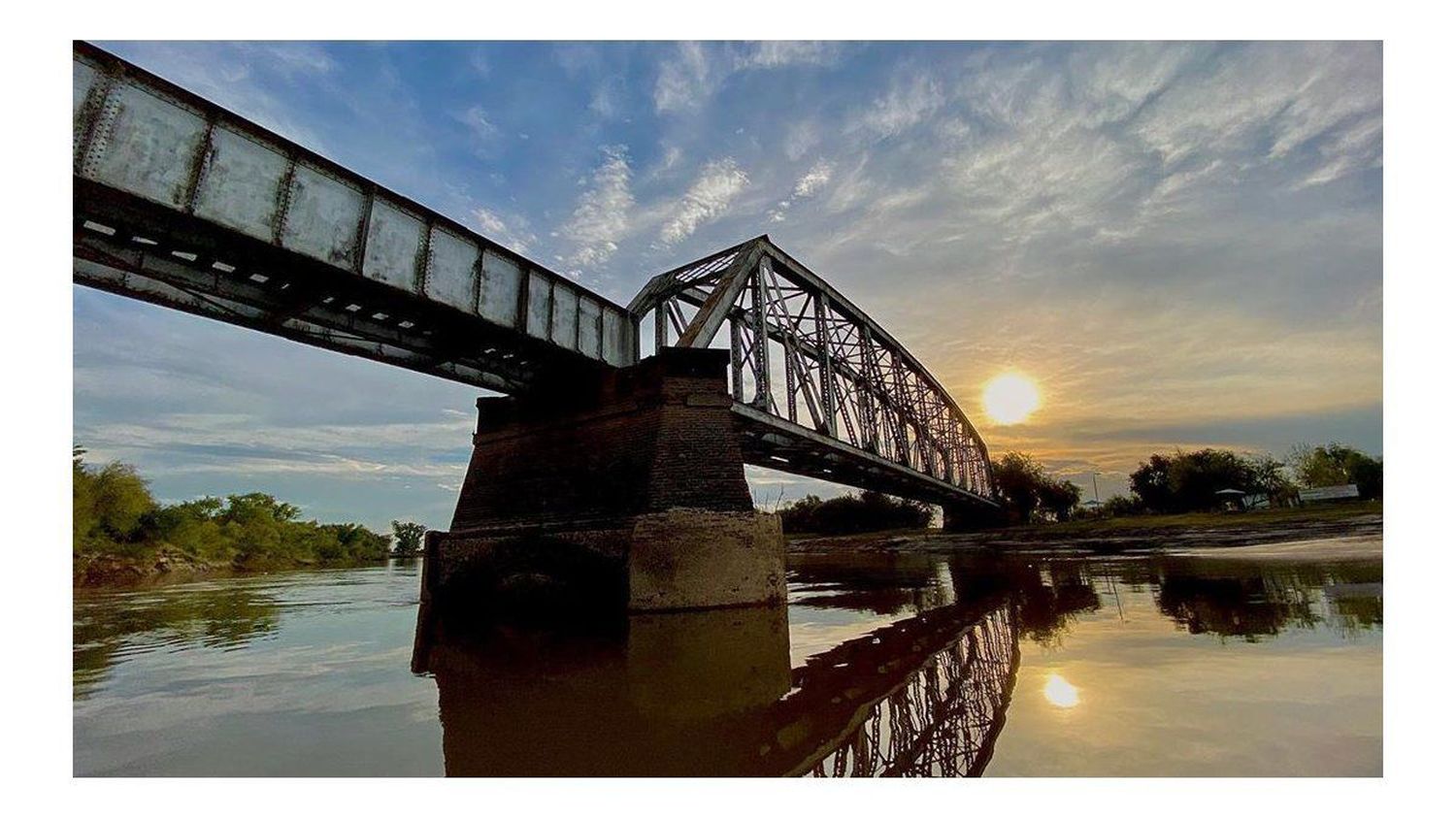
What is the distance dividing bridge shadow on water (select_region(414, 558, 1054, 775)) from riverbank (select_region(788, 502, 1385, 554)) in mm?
13011

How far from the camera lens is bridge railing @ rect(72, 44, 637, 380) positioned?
8.21 metres

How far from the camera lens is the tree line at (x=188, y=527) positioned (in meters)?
40.4

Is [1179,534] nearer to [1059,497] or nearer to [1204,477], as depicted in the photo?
[1204,477]

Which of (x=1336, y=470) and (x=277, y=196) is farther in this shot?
(x=1336, y=470)

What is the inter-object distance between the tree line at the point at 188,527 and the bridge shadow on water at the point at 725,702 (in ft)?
100

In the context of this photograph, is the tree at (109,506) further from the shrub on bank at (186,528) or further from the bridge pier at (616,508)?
the bridge pier at (616,508)

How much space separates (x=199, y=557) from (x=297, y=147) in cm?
5931

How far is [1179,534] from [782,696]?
3649 cm

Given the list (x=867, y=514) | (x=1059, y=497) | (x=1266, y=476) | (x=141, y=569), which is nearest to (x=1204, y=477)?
(x=1266, y=476)

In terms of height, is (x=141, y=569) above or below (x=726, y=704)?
below

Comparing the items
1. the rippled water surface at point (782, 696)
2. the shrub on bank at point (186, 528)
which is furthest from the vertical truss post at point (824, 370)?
the shrub on bank at point (186, 528)

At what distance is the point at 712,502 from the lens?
493 inches

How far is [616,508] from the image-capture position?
1295 cm

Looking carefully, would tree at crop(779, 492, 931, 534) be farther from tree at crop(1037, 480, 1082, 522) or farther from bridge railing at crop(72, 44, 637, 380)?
bridge railing at crop(72, 44, 637, 380)
